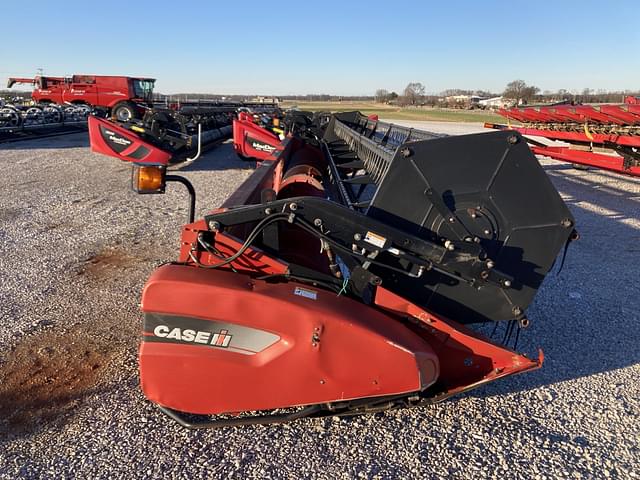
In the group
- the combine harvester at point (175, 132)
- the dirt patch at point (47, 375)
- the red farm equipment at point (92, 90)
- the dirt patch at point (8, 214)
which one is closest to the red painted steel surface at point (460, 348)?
the dirt patch at point (47, 375)

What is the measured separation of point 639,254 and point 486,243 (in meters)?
4.26

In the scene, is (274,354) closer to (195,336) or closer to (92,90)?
(195,336)

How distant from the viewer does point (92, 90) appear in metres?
23.6

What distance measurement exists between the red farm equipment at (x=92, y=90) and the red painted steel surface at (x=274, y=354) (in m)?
23.3

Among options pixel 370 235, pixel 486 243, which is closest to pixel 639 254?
pixel 486 243

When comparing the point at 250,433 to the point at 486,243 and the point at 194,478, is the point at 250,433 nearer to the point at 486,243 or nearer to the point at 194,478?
the point at 194,478

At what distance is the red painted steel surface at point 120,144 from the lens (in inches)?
399

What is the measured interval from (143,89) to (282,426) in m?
25.3

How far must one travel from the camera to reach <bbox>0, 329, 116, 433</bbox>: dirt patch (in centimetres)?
260

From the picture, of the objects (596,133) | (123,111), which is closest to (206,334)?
(596,133)

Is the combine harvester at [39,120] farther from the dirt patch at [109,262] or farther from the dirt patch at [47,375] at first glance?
the dirt patch at [47,375]

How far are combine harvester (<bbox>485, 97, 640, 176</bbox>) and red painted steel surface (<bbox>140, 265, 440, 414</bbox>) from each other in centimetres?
881

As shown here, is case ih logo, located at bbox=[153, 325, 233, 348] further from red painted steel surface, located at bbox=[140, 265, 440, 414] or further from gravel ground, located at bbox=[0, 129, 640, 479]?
gravel ground, located at bbox=[0, 129, 640, 479]

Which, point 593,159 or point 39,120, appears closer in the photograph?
point 593,159
